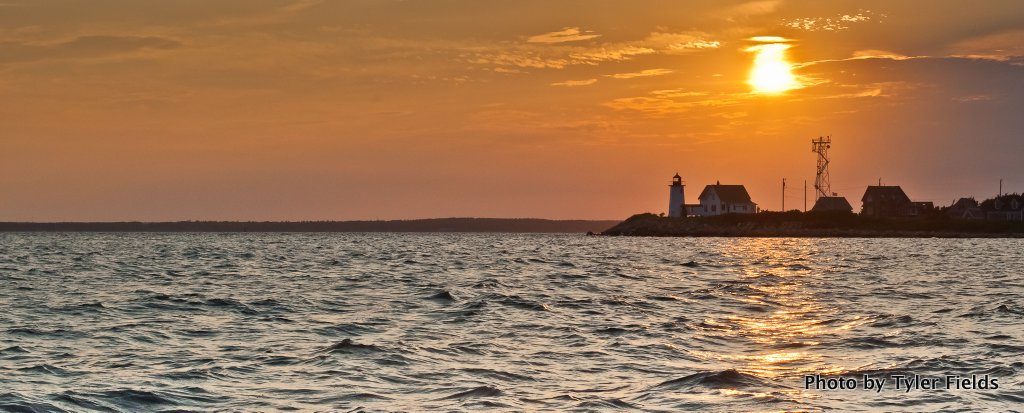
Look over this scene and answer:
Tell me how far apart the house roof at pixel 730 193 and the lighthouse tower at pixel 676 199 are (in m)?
4.05

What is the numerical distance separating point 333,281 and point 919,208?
489ft

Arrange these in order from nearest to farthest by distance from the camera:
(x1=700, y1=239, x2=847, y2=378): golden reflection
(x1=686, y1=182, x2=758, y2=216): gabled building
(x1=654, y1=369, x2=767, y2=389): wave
Result: 1. (x1=654, y1=369, x2=767, y2=389): wave
2. (x1=700, y1=239, x2=847, y2=378): golden reflection
3. (x1=686, y1=182, x2=758, y2=216): gabled building

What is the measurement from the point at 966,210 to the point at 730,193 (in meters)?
38.2

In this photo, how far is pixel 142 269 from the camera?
57000mm

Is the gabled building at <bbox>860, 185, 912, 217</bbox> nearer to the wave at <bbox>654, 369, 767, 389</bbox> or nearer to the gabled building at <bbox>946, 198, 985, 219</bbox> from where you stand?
the gabled building at <bbox>946, 198, 985, 219</bbox>

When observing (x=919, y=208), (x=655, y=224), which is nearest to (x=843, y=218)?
(x=919, y=208)

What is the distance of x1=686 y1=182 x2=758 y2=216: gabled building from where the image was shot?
576 feet

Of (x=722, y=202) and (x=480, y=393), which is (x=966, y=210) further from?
(x=480, y=393)

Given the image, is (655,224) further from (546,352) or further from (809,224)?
(546,352)

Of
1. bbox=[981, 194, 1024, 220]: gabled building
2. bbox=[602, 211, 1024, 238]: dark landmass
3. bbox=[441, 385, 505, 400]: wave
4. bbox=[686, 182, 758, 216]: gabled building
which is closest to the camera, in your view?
bbox=[441, 385, 505, 400]: wave

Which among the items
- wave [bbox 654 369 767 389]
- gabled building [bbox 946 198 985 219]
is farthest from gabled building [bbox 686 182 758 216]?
wave [bbox 654 369 767 389]

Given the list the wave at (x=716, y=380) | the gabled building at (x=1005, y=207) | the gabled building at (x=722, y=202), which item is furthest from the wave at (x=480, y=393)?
the gabled building at (x=1005, y=207)

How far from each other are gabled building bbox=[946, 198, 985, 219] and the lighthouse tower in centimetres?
4329

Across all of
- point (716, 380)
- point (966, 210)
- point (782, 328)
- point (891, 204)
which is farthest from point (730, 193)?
point (716, 380)
